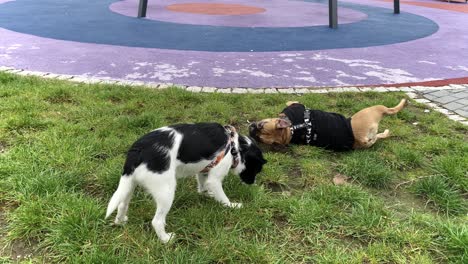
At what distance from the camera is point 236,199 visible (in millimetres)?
3107

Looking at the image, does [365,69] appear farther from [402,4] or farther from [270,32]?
[402,4]

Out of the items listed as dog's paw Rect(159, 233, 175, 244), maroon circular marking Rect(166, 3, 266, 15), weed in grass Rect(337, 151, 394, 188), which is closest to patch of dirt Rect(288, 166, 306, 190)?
weed in grass Rect(337, 151, 394, 188)

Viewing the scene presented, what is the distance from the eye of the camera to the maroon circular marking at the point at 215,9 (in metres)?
12.9

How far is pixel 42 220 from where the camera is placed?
260cm

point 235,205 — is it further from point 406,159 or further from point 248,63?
point 248,63

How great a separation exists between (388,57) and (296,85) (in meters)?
2.94

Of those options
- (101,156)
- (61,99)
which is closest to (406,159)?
(101,156)

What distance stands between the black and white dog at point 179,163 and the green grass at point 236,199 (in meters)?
0.15

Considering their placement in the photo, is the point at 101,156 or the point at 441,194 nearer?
the point at 441,194

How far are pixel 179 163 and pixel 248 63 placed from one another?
189 inches

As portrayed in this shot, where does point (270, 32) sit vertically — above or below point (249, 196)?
above

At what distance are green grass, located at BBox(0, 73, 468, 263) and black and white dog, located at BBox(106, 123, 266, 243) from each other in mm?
151

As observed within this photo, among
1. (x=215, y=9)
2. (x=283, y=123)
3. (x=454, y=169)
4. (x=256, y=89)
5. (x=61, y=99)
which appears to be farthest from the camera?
(x=215, y=9)

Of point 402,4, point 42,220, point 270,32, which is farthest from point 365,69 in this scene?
point 402,4
